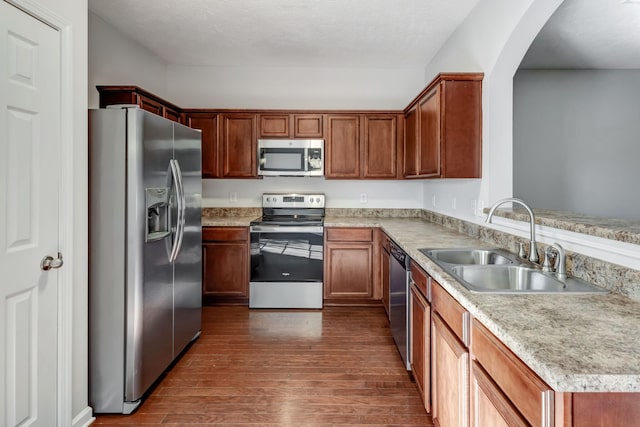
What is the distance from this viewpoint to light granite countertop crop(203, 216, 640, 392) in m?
0.79

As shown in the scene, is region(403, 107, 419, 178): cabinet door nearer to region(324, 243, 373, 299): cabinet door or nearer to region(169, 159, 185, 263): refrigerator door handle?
region(324, 243, 373, 299): cabinet door

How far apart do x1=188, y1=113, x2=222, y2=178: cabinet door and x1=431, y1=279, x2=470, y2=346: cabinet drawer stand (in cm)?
301

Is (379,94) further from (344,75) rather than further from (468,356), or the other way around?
(468,356)

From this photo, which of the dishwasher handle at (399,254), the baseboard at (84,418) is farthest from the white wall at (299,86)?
the baseboard at (84,418)

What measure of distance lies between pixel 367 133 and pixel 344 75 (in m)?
0.85

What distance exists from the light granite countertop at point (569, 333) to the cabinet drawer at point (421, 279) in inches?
11.1

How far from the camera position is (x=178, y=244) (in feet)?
8.30

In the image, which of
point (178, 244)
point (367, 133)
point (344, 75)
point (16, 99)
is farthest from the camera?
point (344, 75)

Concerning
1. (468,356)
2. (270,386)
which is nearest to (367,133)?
(270,386)

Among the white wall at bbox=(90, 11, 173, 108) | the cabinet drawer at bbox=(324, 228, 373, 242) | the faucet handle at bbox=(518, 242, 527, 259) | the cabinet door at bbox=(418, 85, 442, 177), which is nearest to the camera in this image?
the faucet handle at bbox=(518, 242, 527, 259)

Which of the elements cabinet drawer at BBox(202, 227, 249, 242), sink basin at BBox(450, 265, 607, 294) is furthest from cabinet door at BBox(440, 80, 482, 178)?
cabinet drawer at BBox(202, 227, 249, 242)

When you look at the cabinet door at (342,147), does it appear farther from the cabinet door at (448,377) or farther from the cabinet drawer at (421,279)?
the cabinet door at (448,377)

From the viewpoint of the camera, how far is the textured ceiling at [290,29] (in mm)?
2889

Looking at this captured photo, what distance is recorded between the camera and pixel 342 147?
13.5 feet
